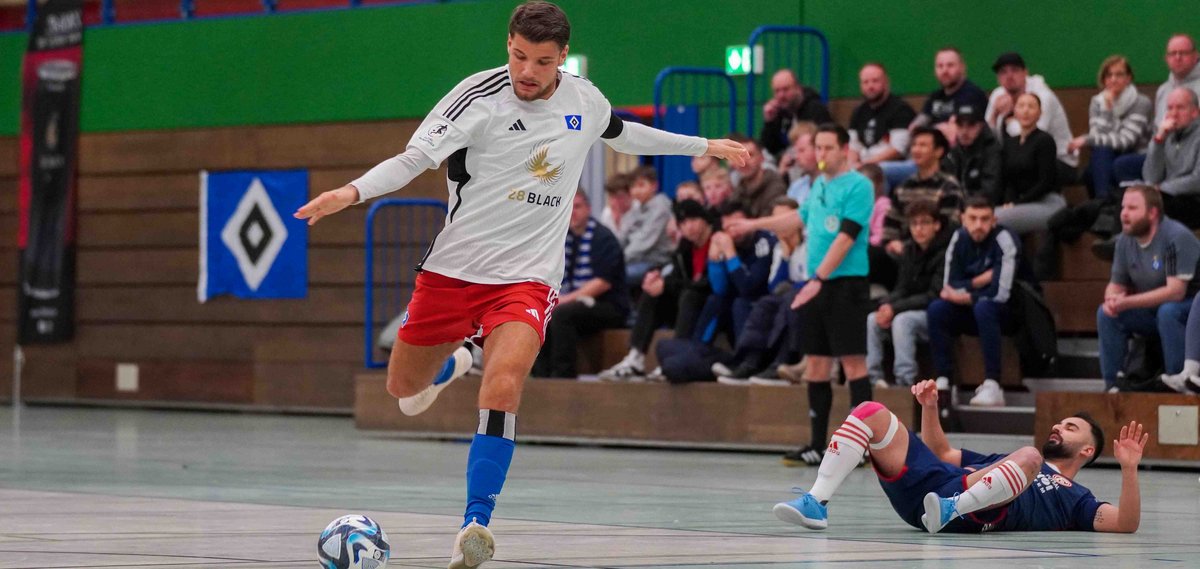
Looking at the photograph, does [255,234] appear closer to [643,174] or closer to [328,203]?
[643,174]

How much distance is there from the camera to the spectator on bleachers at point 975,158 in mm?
11656

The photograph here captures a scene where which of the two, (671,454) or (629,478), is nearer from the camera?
(629,478)

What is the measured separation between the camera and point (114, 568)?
487 centimetres

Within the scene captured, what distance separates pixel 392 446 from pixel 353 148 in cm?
496

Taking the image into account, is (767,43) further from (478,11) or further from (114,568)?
(114,568)

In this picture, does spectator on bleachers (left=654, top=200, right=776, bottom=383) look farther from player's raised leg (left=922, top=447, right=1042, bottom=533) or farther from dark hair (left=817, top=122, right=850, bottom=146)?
player's raised leg (left=922, top=447, right=1042, bottom=533)

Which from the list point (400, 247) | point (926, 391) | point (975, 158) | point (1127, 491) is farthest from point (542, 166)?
point (400, 247)

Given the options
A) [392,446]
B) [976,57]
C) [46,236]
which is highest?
[976,57]

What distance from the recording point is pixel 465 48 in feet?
51.8

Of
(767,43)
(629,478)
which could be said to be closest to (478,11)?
(767,43)

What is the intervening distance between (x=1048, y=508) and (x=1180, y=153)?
5.33 meters

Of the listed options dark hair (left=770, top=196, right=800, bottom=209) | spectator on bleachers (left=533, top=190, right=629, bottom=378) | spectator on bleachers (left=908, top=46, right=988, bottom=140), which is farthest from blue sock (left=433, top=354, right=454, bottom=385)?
spectator on bleachers (left=908, top=46, right=988, bottom=140)

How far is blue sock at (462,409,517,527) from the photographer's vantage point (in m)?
4.98

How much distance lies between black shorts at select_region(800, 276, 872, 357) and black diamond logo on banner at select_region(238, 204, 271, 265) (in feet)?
27.4
